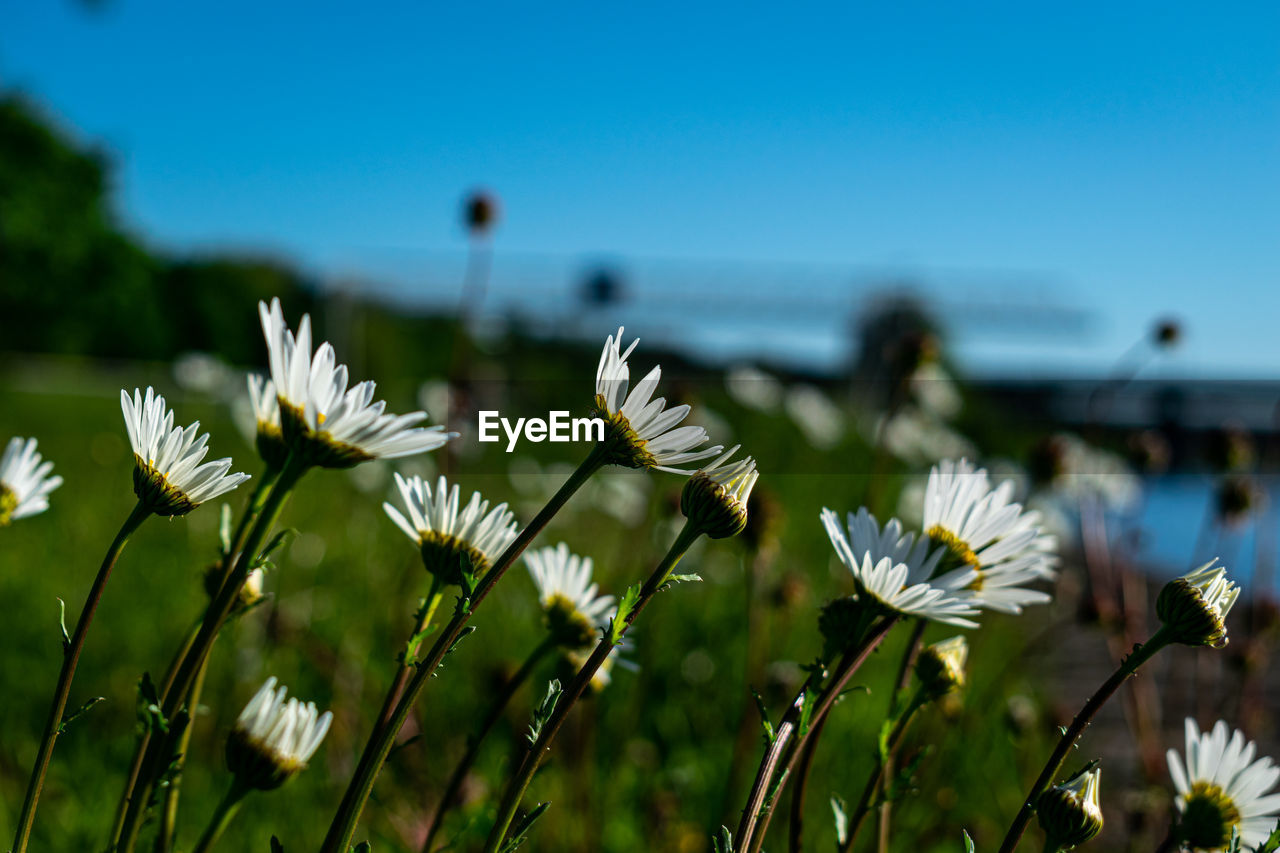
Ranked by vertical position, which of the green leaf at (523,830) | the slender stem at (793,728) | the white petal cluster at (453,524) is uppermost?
the white petal cluster at (453,524)

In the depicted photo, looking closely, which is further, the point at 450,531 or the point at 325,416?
the point at 450,531

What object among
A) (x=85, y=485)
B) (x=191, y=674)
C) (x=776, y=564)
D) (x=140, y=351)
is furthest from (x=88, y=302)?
(x=191, y=674)

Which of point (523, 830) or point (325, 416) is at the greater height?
point (325, 416)

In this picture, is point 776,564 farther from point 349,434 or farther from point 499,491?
point 349,434

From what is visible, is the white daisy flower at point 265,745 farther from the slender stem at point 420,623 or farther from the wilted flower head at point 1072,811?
the wilted flower head at point 1072,811

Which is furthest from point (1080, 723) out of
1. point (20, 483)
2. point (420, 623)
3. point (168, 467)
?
point (20, 483)

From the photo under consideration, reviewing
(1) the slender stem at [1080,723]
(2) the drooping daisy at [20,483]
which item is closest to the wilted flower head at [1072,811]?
(1) the slender stem at [1080,723]

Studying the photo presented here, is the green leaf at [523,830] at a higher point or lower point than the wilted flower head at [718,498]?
lower

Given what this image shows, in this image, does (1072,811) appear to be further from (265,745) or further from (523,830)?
(265,745)

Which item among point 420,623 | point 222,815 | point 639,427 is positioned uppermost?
point 639,427
